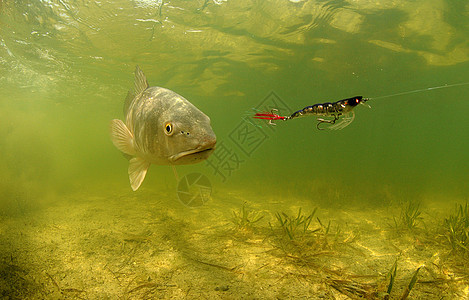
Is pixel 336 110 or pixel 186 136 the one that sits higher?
pixel 336 110

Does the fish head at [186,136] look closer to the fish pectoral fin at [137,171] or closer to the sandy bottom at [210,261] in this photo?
the fish pectoral fin at [137,171]

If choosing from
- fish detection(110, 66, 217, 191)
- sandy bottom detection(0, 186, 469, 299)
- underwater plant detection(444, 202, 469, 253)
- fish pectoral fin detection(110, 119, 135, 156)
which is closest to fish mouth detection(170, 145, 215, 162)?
fish detection(110, 66, 217, 191)

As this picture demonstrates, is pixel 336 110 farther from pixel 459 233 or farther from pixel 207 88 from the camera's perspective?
pixel 207 88

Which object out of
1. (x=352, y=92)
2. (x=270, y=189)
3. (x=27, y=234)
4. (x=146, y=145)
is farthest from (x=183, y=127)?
(x=352, y=92)

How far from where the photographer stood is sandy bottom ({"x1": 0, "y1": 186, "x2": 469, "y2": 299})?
10.2 ft

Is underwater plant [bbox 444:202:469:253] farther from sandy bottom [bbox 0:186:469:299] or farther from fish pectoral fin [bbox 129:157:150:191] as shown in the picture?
fish pectoral fin [bbox 129:157:150:191]

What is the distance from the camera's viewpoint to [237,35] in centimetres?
1234

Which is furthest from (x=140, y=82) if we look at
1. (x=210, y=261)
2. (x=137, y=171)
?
(x=210, y=261)

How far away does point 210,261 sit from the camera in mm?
4148

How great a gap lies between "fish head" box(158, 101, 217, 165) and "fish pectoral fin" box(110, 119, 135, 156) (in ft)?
3.50

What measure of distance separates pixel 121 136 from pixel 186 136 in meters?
1.63

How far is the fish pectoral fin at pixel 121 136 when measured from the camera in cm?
358

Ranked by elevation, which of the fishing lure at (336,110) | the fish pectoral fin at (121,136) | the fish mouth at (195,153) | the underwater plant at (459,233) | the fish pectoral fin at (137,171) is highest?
the fishing lure at (336,110)

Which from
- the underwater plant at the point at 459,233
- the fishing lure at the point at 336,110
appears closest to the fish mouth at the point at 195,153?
the fishing lure at the point at 336,110
